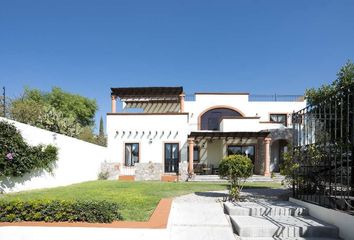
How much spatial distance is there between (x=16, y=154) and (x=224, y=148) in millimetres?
16253

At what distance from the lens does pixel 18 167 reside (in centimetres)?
1138

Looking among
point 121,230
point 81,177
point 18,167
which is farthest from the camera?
point 81,177

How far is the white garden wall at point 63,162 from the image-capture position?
12.0 meters

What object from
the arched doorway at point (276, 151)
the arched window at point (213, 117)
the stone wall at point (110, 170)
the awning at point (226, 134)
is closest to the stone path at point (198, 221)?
the awning at point (226, 134)

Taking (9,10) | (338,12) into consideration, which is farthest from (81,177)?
(338,12)

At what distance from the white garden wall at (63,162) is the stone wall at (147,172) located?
2.71 meters

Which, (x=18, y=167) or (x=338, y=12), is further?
(x=18, y=167)

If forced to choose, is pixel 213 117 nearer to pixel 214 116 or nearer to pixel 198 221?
pixel 214 116

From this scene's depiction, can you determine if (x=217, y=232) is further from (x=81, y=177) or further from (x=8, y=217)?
(x=81, y=177)

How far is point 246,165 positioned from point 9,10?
11691 mm

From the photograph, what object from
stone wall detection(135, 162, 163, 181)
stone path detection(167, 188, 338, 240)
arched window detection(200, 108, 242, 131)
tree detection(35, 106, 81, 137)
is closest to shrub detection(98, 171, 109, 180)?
stone wall detection(135, 162, 163, 181)

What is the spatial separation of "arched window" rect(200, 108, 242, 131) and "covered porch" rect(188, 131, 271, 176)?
10.4ft

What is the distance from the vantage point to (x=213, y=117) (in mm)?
27906

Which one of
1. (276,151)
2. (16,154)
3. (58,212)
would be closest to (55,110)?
(16,154)
